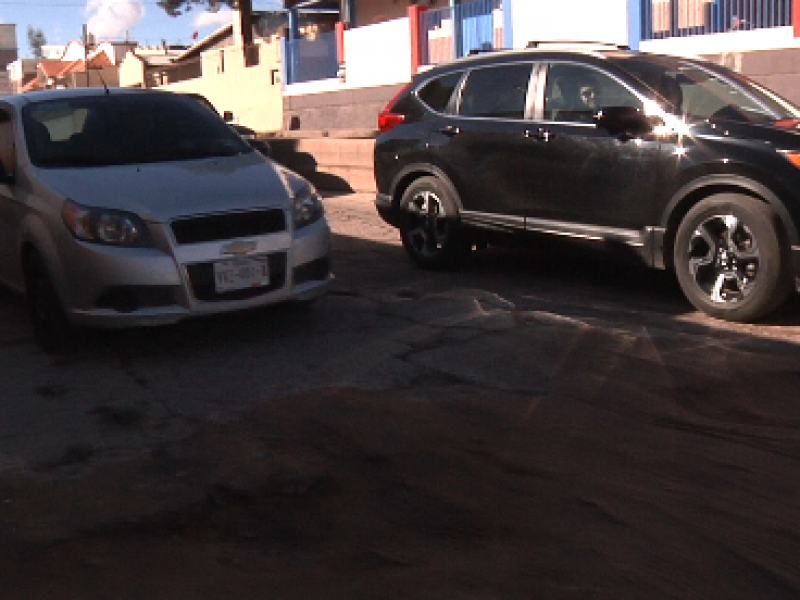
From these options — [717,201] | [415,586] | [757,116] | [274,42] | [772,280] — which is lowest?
[415,586]

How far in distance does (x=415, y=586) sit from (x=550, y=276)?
18.8 ft

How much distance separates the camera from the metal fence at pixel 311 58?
2902cm

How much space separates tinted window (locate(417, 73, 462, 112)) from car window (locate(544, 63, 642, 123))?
1.11m

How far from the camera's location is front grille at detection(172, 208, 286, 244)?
6.43 m

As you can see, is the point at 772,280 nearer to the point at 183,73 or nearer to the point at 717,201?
the point at 717,201

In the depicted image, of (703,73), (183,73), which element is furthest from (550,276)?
(183,73)

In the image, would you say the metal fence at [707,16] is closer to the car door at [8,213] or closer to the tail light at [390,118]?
the tail light at [390,118]

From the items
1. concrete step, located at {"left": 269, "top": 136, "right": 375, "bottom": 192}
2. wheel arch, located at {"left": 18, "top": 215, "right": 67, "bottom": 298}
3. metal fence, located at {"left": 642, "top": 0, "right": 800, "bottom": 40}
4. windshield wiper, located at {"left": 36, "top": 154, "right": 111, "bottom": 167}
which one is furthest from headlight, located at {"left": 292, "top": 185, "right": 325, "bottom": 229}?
metal fence, located at {"left": 642, "top": 0, "right": 800, "bottom": 40}

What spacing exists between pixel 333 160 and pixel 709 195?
10.2 meters

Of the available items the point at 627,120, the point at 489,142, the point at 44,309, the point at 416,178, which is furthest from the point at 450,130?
the point at 44,309

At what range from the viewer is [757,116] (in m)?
7.48

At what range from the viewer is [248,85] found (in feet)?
112

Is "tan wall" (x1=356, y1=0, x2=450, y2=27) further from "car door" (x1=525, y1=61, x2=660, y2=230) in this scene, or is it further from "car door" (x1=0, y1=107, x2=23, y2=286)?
"car door" (x1=0, y1=107, x2=23, y2=286)

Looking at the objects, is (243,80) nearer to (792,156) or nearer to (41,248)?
(41,248)
